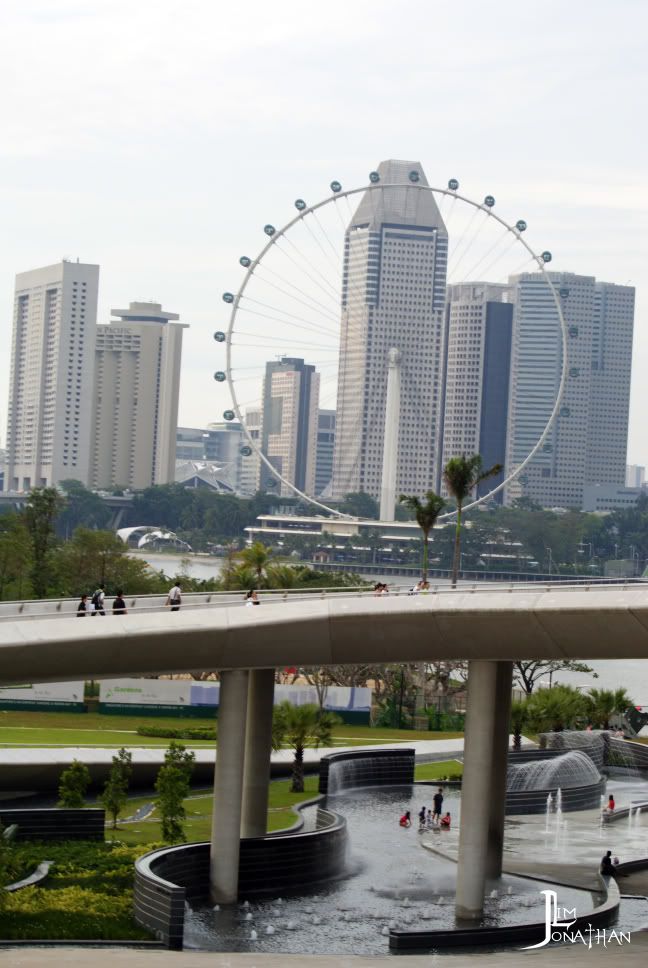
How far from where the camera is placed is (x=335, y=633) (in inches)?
1187

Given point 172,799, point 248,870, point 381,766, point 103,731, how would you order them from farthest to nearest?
point 103,731 → point 381,766 → point 172,799 → point 248,870

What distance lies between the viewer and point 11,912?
91.5 ft

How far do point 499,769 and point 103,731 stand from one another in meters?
23.8

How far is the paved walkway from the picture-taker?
24.4 m

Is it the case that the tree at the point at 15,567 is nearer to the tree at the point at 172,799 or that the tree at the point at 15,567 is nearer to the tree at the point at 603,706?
the tree at the point at 603,706

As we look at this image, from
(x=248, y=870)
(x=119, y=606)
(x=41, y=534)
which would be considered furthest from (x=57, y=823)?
(x=41, y=534)

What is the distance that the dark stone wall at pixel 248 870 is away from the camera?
26953 mm

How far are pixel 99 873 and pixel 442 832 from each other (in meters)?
11.7

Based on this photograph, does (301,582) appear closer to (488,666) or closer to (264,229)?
(264,229)

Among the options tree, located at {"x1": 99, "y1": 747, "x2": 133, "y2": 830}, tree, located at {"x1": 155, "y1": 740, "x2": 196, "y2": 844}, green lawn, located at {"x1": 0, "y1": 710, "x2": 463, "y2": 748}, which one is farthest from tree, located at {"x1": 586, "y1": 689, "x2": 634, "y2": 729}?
tree, located at {"x1": 155, "y1": 740, "x2": 196, "y2": 844}

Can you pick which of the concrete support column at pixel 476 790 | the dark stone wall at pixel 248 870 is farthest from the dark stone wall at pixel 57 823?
the concrete support column at pixel 476 790

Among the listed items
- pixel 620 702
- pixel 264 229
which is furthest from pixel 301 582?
pixel 264 229

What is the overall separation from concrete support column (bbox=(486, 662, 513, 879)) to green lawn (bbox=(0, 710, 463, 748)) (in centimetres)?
1837

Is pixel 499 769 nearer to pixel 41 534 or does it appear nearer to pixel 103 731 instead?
pixel 103 731
